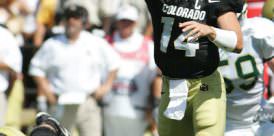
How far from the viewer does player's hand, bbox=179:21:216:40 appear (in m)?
5.60

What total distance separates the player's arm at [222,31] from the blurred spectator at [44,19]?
519 centimetres

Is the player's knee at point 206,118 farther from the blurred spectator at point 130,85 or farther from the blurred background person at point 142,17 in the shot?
the blurred background person at point 142,17

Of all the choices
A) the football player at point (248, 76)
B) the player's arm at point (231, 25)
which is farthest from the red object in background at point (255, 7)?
the player's arm at point (231, 25)

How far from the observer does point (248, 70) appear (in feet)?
22.9

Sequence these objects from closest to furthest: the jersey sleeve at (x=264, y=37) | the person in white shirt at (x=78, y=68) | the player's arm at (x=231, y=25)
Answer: the player's arm at (x=231, y=25) < the jersey sleeve at (x=264, y=37) < the person in white shirt at (x=78, y=68)

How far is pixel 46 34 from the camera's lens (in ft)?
35.9

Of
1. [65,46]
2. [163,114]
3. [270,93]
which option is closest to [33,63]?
[65,46]

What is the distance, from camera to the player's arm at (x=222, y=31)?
5.61 m

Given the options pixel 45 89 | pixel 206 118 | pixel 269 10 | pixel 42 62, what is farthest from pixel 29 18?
pixel 206 118

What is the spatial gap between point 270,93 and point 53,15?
116 inches

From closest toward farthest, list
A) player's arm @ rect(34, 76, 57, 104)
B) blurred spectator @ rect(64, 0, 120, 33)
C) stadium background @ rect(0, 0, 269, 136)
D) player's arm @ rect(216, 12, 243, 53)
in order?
player's arm @ rect(216, 12, 243, 53), player's arm @ rect(34, 76, 57, 104), stadium background @ rect(0, 0, 269, 136), blurred spectator @ rect(64, 0, 120, 33)

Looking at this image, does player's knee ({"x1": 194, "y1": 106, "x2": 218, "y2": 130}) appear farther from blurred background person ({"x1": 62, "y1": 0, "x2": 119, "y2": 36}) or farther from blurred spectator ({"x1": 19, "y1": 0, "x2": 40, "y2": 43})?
blurred spectator ({"x1": 19, "y1": 0, "x2": 40, "y2": 43})

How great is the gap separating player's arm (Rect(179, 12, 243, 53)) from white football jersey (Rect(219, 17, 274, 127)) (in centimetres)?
100

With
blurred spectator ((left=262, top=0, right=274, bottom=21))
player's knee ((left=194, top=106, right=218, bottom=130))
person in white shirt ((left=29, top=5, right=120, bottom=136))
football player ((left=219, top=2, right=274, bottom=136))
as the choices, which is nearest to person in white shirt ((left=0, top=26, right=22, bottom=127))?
person in white shirt ((left=29, top=5, right=120, bottom=136))
